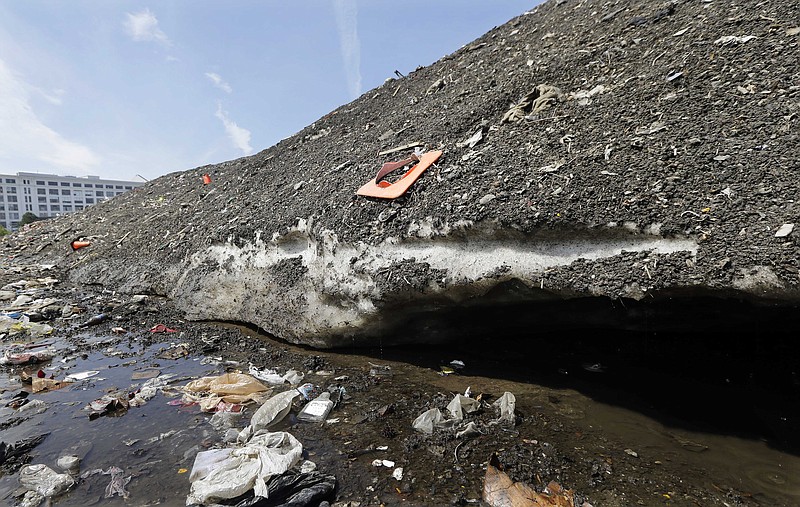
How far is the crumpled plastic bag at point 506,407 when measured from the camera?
263 centimetres

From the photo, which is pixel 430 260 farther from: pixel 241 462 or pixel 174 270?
pixel 174 270

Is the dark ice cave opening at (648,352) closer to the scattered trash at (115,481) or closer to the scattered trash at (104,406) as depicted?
the scattered trash at (104,406)

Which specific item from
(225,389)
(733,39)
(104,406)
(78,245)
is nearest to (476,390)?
(225,389)

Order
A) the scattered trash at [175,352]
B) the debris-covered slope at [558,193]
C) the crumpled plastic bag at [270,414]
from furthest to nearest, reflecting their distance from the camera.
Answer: the scattered trash at [175,352] → the crumpled plastic bag at [270,414] → the debris-covered slope at [558,193]

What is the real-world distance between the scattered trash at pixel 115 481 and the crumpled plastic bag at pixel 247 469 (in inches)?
13.7

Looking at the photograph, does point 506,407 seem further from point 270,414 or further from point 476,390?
point 270,414

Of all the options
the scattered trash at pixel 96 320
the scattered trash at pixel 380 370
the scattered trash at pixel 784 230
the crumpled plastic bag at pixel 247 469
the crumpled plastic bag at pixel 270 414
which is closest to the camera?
the crumpled plastic bag at pixel 247 469

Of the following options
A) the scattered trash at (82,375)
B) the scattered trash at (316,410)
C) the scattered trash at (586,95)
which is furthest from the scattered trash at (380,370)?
the scattered trash at (586,95)

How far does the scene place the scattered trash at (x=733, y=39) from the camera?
11.0ft

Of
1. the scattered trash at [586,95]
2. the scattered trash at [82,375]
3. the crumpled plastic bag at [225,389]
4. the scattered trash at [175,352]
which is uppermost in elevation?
the scattered trash at [586,95]

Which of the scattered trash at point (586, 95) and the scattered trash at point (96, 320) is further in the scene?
the scattered trash at point (96, 320)

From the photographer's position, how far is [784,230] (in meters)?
2.15

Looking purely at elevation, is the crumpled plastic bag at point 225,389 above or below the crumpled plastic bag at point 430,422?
above

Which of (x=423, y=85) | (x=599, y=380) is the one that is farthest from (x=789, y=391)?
(x=423, y=85)
